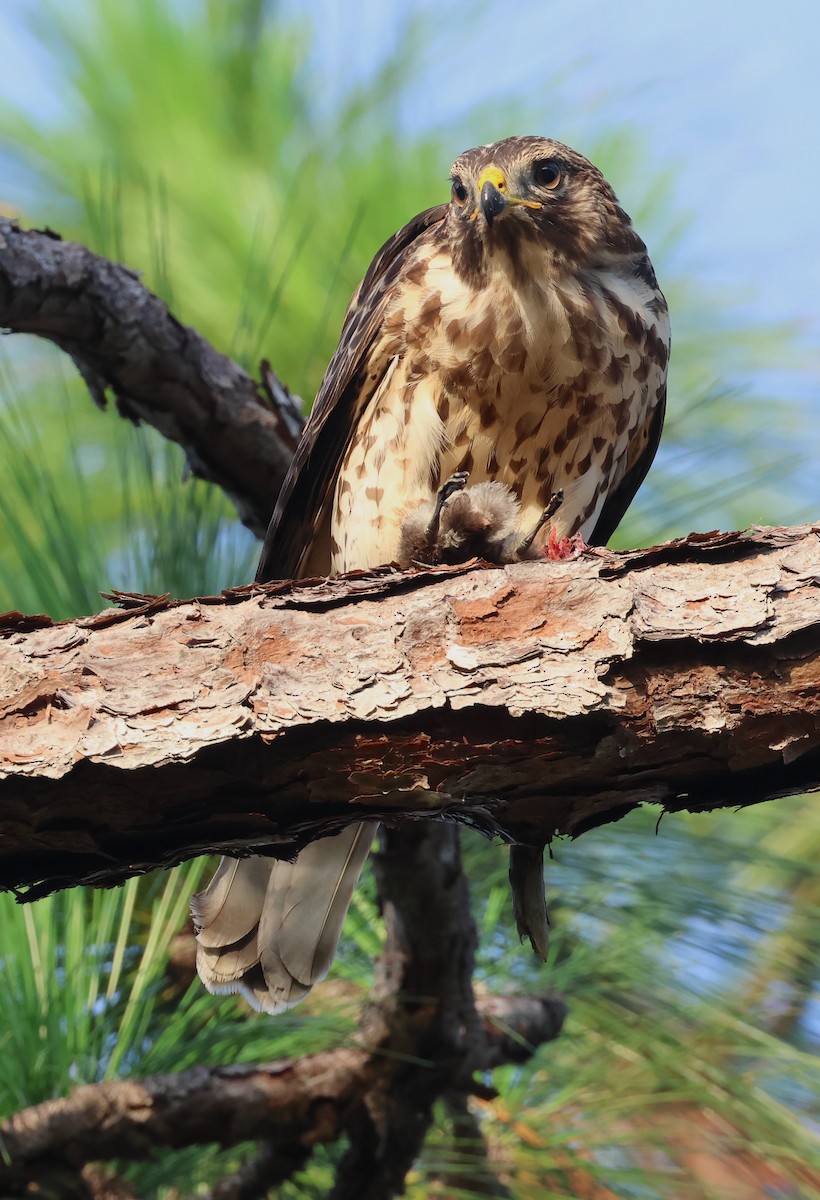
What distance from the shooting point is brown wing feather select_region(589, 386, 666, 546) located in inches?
115

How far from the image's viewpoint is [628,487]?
3072 mm

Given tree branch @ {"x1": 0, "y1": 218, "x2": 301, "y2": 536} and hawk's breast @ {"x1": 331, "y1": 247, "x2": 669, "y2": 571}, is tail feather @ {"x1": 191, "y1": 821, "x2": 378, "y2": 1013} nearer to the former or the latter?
hawk's breast @ {"x1": 331, "y1": 247, "x2": 669, "y2": 571}

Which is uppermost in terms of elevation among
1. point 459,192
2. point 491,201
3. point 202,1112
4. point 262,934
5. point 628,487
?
point 459,192

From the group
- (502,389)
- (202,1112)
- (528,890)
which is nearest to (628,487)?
(502,389)

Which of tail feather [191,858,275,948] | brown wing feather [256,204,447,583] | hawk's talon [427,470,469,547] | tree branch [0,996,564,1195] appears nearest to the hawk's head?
brown wing feather [256,204,447,583]

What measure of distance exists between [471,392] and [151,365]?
784 millimetres

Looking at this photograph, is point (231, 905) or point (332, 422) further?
point (332, 422)

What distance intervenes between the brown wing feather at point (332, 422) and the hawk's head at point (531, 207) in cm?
18

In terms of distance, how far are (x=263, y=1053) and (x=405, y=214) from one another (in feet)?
7.60

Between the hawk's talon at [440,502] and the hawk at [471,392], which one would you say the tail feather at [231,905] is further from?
the hawk's talon at [440,502]

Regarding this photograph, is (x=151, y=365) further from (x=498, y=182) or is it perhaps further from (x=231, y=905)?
(x=231, y=905)

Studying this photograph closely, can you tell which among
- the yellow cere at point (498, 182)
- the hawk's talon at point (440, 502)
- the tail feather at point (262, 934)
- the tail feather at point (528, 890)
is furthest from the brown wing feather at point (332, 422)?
the tail feather at point (528, 890)

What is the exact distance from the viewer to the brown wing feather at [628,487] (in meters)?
2.93

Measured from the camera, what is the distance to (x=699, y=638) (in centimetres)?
161
